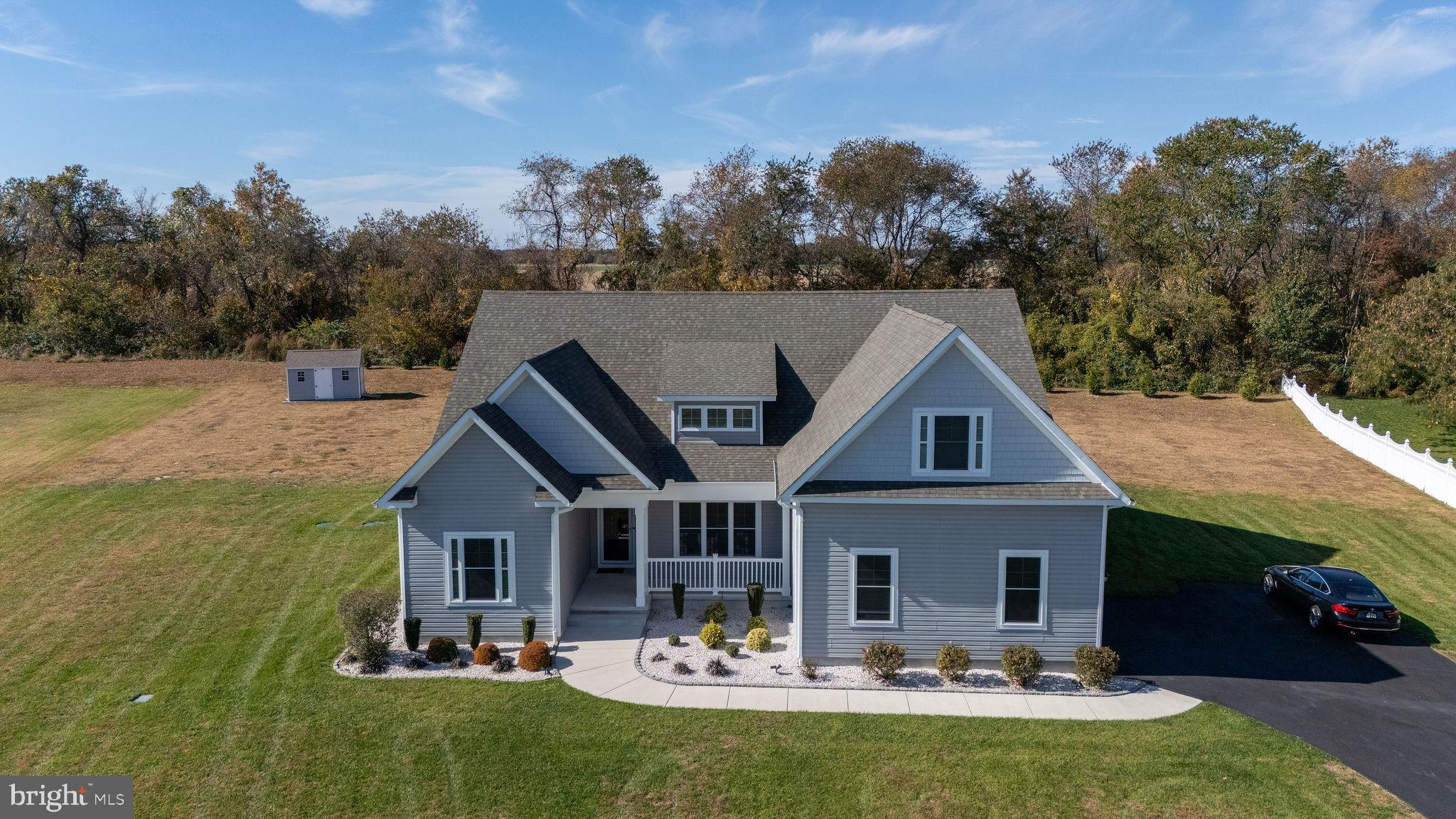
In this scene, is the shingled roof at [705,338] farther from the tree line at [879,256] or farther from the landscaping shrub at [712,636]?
the tree line at [879,256]

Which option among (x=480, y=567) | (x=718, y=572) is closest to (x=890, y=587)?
(x=718, y=572)

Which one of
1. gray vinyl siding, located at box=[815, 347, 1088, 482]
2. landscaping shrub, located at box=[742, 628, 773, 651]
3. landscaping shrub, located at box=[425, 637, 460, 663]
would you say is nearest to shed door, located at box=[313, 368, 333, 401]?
landscaping shrub, located at box=[425, 637, 460, 663]

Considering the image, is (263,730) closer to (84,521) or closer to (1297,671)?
(84,521)

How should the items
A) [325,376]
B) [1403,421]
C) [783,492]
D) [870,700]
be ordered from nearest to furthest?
[870,700]
[783,492]
[1403,421]
[325,376]

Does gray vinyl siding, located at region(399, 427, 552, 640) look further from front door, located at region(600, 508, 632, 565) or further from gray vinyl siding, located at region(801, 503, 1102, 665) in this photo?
gray vinyl siding, located at region(801, 503, 1102, 665)

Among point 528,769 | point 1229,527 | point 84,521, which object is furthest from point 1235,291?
point 84,521

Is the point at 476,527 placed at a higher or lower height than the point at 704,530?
higher

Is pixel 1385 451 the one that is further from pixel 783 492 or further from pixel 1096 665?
pixel 783 492
